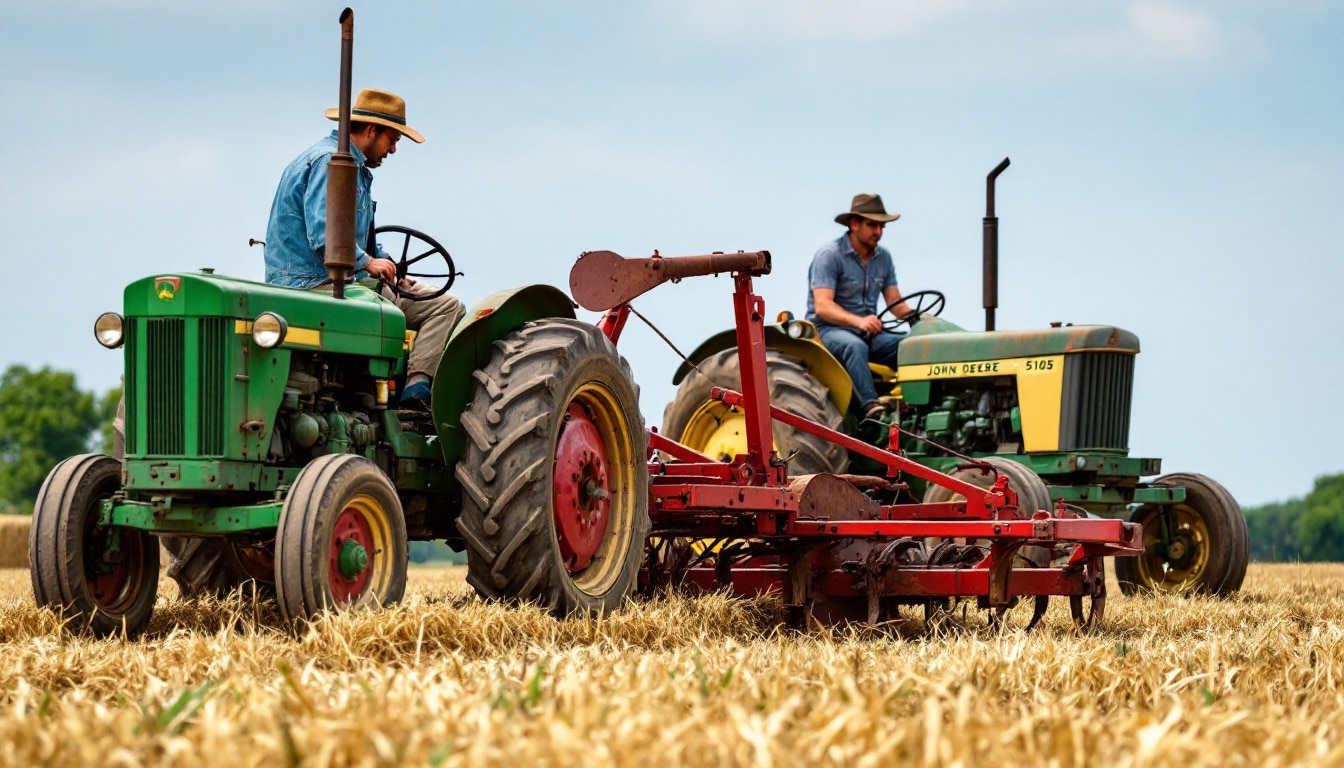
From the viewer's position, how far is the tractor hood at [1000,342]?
1015 cm

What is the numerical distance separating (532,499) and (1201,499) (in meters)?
6.00

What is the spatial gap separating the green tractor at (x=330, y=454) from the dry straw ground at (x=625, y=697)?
222 mm

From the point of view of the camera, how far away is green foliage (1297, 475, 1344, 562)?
61.7 metres

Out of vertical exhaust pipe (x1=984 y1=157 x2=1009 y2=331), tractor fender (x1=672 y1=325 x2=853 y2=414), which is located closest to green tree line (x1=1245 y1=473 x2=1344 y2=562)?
vertical exhaust pipe (x1=984 y1=157 x2=1009 y2=331)

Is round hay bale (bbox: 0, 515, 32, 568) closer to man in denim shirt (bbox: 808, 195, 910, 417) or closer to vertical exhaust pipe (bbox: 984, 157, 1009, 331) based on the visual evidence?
man in denim shirt (bbox: 808, 195, 910, 417)

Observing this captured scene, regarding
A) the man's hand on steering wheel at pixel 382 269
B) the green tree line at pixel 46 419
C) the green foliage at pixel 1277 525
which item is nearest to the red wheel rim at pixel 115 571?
the man's hand on steering wheel at pixel 382 269

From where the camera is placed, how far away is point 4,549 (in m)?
21.4

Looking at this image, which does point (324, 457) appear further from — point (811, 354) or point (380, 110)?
point (811, 354)

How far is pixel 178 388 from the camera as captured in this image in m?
5.78

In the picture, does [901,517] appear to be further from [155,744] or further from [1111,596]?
[155,744]

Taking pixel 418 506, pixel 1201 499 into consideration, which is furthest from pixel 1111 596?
pixel 418 506

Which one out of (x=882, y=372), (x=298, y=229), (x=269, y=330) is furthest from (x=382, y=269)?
(x=882, y=372)

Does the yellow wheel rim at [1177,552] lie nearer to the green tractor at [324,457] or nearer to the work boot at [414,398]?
the green tractor at [324,457]

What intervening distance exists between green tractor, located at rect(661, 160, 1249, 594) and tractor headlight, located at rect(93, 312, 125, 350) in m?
4.38
